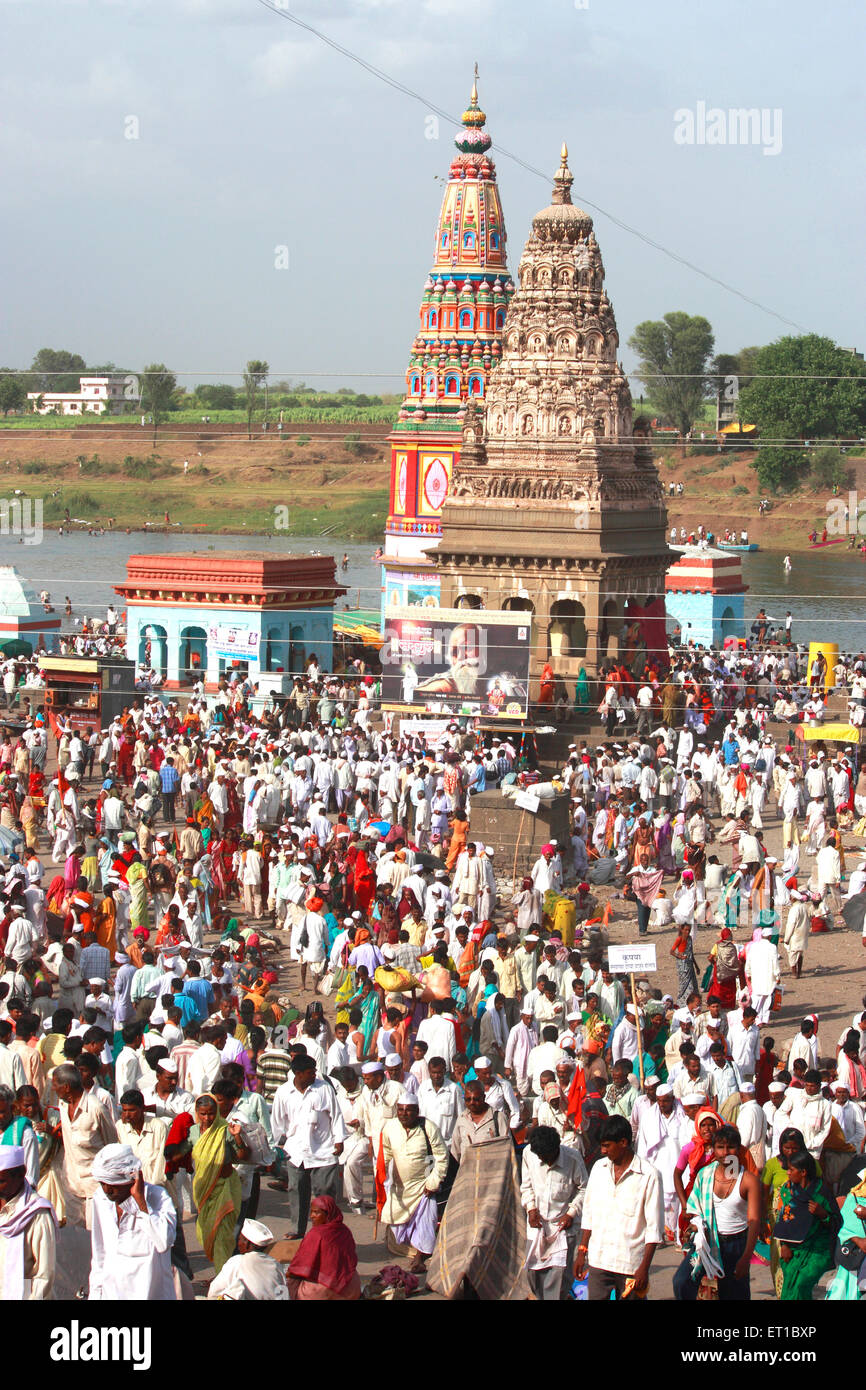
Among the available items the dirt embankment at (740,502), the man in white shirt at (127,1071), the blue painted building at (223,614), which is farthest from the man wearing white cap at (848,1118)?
the dirt embankment at (740,502)

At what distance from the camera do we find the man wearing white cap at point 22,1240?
711 centimetres

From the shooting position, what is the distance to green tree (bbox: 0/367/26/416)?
323 feet

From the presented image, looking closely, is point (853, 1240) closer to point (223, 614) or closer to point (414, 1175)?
point (414, 1175)

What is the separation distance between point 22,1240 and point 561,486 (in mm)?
22506

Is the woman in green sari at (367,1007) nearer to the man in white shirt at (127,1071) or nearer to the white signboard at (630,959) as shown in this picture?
the white signboard at (630,959)

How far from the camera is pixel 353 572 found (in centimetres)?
6131

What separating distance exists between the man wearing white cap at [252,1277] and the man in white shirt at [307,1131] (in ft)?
7.46

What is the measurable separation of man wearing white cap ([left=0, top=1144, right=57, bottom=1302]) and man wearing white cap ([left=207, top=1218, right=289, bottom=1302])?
1.92 ft

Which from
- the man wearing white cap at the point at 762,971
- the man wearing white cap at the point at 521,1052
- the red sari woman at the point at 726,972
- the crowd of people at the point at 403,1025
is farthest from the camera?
the red sari woman at the point at 726,972

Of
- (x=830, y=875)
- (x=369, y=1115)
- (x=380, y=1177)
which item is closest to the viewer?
(x=380, y=1177)

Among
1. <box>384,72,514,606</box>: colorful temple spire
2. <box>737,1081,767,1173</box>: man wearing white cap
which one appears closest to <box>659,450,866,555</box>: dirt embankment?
<box>384,72,514,606</box>: colorful temple spire

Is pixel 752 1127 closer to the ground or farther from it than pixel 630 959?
closer to the ground

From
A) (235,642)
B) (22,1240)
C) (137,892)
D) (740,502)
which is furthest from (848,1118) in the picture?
(740,502)

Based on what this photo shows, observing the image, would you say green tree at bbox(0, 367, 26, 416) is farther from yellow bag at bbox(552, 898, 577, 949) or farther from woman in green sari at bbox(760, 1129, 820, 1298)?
woman in green sari at bbox(760, 1129, 820, 1298)
